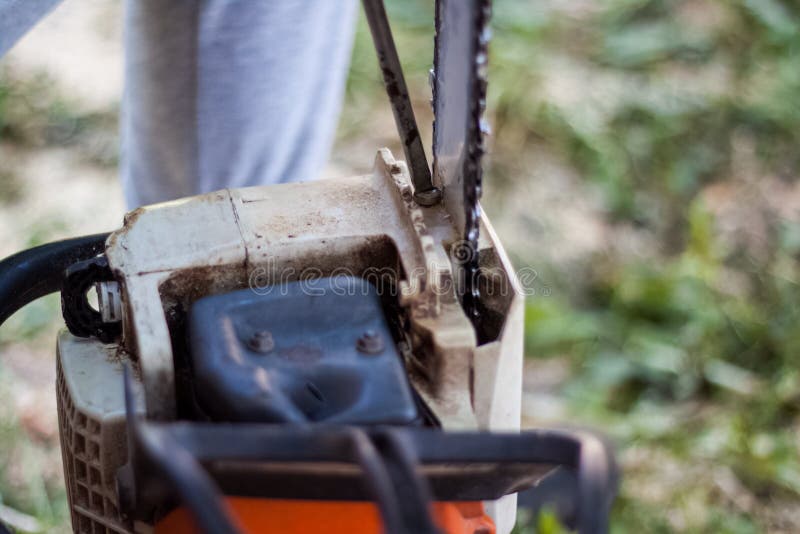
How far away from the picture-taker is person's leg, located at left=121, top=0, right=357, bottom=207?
1.34 m

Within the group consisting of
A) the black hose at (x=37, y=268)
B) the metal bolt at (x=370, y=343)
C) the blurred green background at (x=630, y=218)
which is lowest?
the blurred green background at (x=630, y=218)

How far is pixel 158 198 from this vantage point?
1.51 metres

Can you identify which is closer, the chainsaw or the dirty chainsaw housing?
the chainsaw

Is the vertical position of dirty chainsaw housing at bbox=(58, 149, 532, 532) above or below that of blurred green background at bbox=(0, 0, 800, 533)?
above

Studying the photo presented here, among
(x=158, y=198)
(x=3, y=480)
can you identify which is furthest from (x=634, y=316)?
(x=3, y=480)

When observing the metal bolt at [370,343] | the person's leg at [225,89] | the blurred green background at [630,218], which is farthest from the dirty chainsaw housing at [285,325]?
the blurred green background at [630,218]

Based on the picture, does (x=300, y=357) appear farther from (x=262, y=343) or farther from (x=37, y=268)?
(x=37, y=268)

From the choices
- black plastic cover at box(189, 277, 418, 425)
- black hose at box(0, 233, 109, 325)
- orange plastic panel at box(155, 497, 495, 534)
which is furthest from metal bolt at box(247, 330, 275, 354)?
black hose at box(0, 233, 109, 325)

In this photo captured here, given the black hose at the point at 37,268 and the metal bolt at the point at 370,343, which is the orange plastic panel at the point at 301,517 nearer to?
the metal bolt at the point at 370,343

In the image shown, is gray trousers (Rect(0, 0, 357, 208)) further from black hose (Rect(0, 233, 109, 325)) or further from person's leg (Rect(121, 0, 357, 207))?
black hose (Rect(0, 233, 109, 325))

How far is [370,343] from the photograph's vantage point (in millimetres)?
758

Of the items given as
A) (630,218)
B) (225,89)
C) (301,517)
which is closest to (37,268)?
(301,517)

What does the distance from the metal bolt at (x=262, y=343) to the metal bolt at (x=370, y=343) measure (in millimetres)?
69

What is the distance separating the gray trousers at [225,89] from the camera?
1340mm
